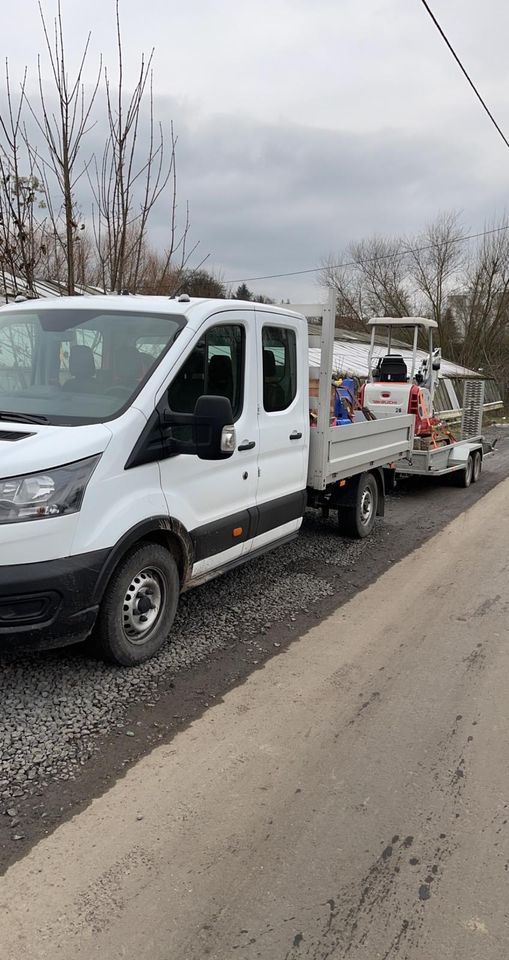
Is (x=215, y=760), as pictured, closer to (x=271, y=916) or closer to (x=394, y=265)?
(x=271, y=916)

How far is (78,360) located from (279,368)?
1.72 m

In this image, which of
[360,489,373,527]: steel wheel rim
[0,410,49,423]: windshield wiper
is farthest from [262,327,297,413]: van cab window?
[360,489,373,527]: steel wheel rim

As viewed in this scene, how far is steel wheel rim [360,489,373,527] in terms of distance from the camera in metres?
7.46

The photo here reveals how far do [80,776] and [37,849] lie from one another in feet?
1.51

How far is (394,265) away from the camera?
39.5 m

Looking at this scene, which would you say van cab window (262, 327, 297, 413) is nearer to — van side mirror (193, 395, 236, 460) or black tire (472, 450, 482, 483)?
van side mirror (193, 395, 236, 460)

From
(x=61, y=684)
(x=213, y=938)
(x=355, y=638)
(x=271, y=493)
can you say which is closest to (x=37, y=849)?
(x=213, y=938)

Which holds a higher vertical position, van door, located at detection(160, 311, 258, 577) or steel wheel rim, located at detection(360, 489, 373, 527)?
van door, located at detection(160, 311, 258, 577)

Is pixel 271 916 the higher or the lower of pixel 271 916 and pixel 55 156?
the lower

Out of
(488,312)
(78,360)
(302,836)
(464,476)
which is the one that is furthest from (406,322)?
(488,312)

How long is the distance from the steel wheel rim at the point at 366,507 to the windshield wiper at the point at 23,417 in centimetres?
440

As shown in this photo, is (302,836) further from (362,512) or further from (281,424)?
(362,512)

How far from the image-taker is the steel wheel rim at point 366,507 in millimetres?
7459

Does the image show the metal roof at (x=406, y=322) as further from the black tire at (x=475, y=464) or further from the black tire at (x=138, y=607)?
the black tire at (x=138, y=607)
